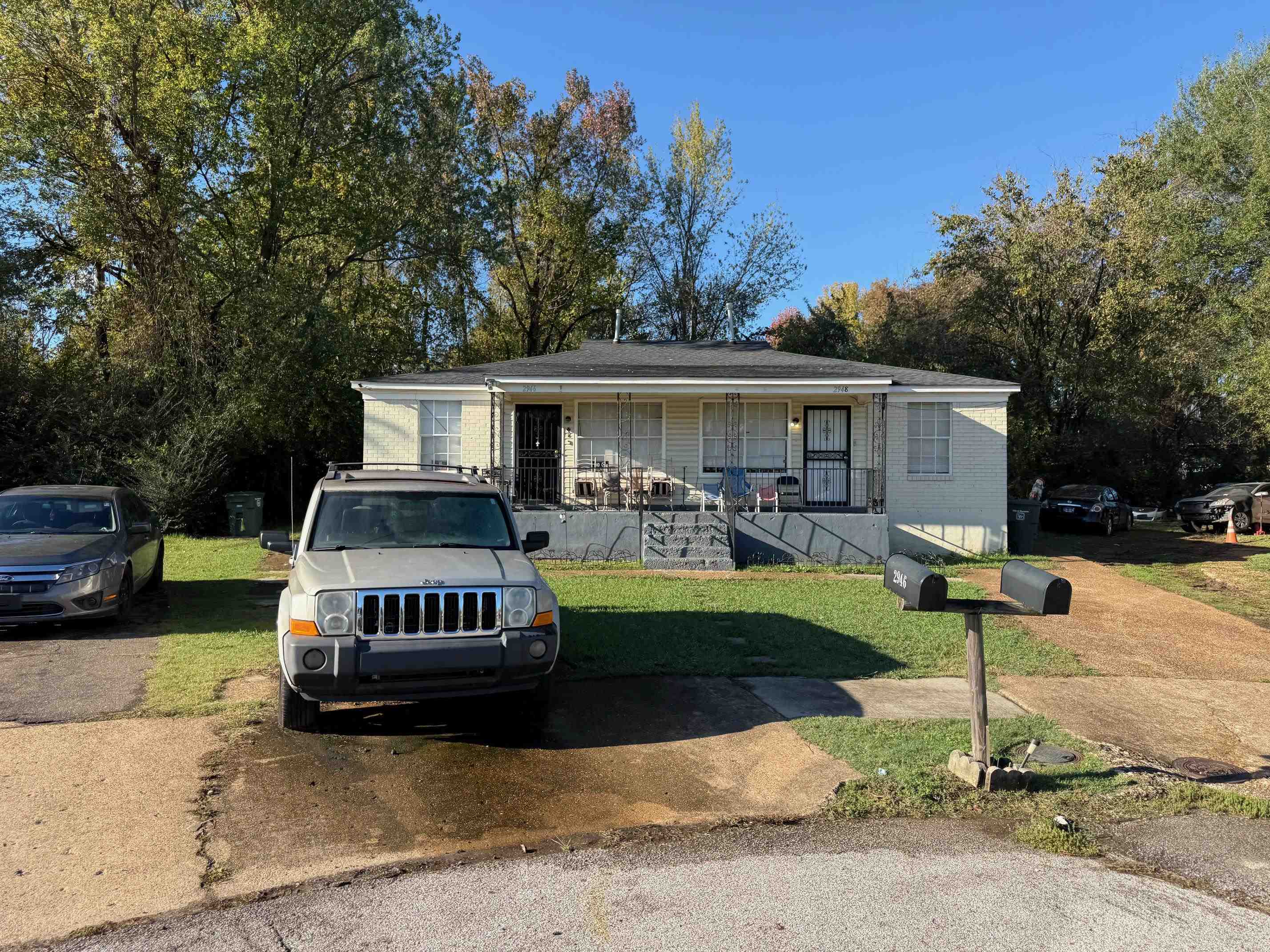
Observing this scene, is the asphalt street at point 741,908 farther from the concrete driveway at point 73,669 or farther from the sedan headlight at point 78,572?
the sedan headlight at point 78,572

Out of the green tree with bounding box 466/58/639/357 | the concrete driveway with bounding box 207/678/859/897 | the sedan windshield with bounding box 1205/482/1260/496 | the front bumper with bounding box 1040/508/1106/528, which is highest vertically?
the green tree with bounding box 466/58/639/357

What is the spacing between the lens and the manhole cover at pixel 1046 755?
17.8 feet

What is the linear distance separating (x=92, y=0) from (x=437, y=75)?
9.97 m

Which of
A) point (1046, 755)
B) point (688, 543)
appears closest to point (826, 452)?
point (688, 543)

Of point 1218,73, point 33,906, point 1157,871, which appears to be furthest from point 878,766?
point 1218,73

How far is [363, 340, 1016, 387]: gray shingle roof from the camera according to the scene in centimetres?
1702

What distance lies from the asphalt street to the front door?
14.1 m

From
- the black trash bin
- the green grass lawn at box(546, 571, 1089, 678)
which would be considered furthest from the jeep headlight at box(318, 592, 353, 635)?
the black trash bin

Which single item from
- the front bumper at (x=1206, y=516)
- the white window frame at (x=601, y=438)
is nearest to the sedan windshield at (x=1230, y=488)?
the front bumper at (x=1206, y=516)

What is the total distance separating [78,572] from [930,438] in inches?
575

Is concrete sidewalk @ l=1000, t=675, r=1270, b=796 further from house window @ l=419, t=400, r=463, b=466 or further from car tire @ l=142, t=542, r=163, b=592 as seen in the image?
house window @ l=419, t=400, r=463, b=466

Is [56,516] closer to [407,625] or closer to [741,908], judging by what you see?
[407,625]

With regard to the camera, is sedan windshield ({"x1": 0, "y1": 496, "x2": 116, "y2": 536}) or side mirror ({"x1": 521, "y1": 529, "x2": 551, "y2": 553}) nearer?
side mirror ({"x1": 521, "y1": 529, "x2": 551, "y2": 553})

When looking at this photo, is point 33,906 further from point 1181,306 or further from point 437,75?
point 1181,306
